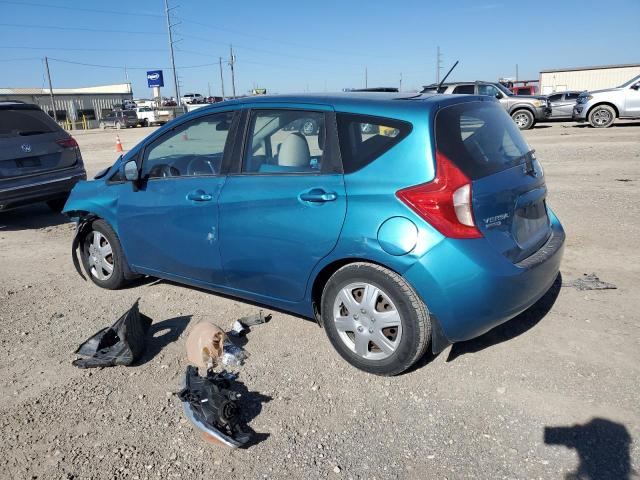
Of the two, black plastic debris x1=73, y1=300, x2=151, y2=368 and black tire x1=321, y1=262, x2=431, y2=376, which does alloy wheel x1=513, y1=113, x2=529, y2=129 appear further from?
black plastic debris x1=73, y1=300, x2=151, y2=368

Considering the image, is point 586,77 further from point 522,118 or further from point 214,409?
point 214,409

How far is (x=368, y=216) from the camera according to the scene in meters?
3.08

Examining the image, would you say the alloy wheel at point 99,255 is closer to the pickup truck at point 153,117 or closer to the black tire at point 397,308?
the black tire at point 397,308

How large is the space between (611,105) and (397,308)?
19.1 metres

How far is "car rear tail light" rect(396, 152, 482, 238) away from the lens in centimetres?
292

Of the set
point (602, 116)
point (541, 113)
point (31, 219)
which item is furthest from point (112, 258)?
point (541, 113)

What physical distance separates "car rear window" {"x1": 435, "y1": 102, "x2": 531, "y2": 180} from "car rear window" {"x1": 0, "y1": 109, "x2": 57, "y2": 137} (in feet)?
21.7

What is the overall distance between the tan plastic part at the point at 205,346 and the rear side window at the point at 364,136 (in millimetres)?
1493

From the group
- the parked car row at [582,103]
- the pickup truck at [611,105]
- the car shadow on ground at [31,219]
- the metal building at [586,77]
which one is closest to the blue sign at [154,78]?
the metal building at [586,77]

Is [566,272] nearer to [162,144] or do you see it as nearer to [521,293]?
[521,293]

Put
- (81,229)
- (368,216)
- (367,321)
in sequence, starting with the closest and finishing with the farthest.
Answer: (368,216)
(367,321)
(81,229)

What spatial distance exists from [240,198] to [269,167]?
11.6 inches

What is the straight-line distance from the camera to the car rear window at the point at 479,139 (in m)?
→ 3.07

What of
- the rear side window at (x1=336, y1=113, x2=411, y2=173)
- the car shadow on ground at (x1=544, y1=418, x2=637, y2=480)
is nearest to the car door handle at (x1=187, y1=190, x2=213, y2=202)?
the rear side window at (x1=336, y1=113, x2=411, y2=173)
